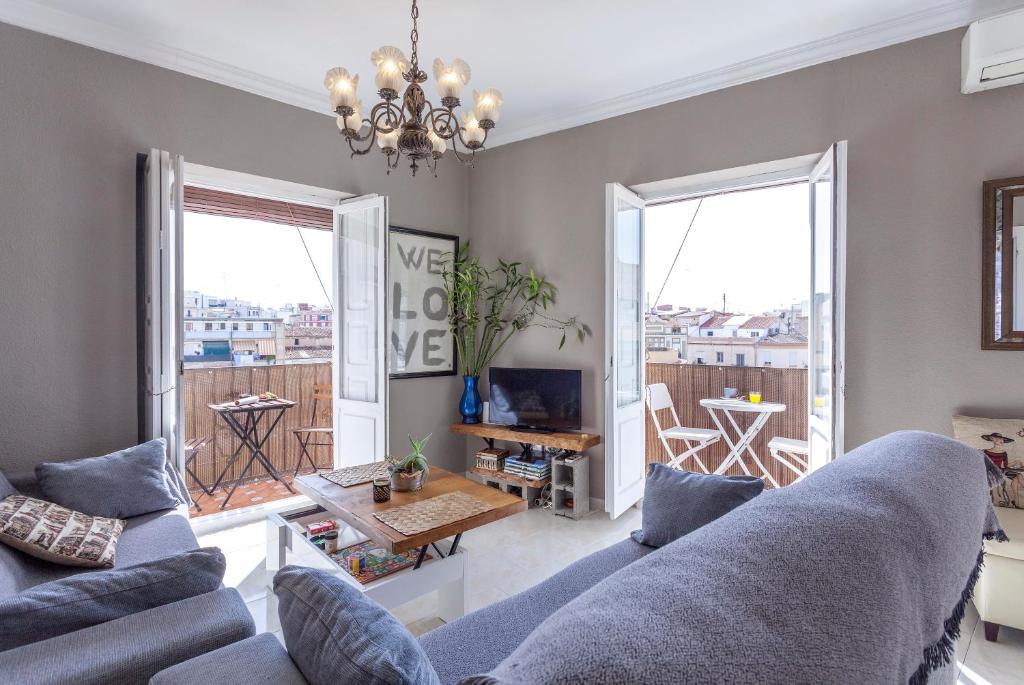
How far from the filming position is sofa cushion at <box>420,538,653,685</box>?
4.58 feet

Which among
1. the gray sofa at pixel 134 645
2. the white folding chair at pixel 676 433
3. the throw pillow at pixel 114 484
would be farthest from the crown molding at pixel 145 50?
the white folding chair at pixel 676 433

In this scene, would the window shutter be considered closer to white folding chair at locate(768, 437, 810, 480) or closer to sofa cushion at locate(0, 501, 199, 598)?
sofa cushion at locate(0, 501, 199, 598)

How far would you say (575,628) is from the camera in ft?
1.92

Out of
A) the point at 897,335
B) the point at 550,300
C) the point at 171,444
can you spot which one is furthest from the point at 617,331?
the point at 171,444

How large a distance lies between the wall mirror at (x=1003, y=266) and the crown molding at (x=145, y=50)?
3.98 metres

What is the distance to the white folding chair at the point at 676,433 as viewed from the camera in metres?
4.42

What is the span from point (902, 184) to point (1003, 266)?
0.62 meters

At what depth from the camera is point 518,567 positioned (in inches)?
117

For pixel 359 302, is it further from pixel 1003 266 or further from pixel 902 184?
pixel 1003 266

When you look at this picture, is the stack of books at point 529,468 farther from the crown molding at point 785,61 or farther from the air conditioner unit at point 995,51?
the air conditioner unit at point 995,51

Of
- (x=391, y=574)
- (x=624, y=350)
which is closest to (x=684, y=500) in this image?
(x=391, y=574)

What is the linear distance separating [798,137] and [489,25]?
1908 millimetres

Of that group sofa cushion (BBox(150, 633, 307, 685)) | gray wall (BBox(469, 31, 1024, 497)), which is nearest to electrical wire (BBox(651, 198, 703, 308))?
gray wall (BBox(469, 31, 1024, 497))

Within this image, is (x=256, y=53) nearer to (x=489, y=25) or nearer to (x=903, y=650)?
(x=489, y=25)
